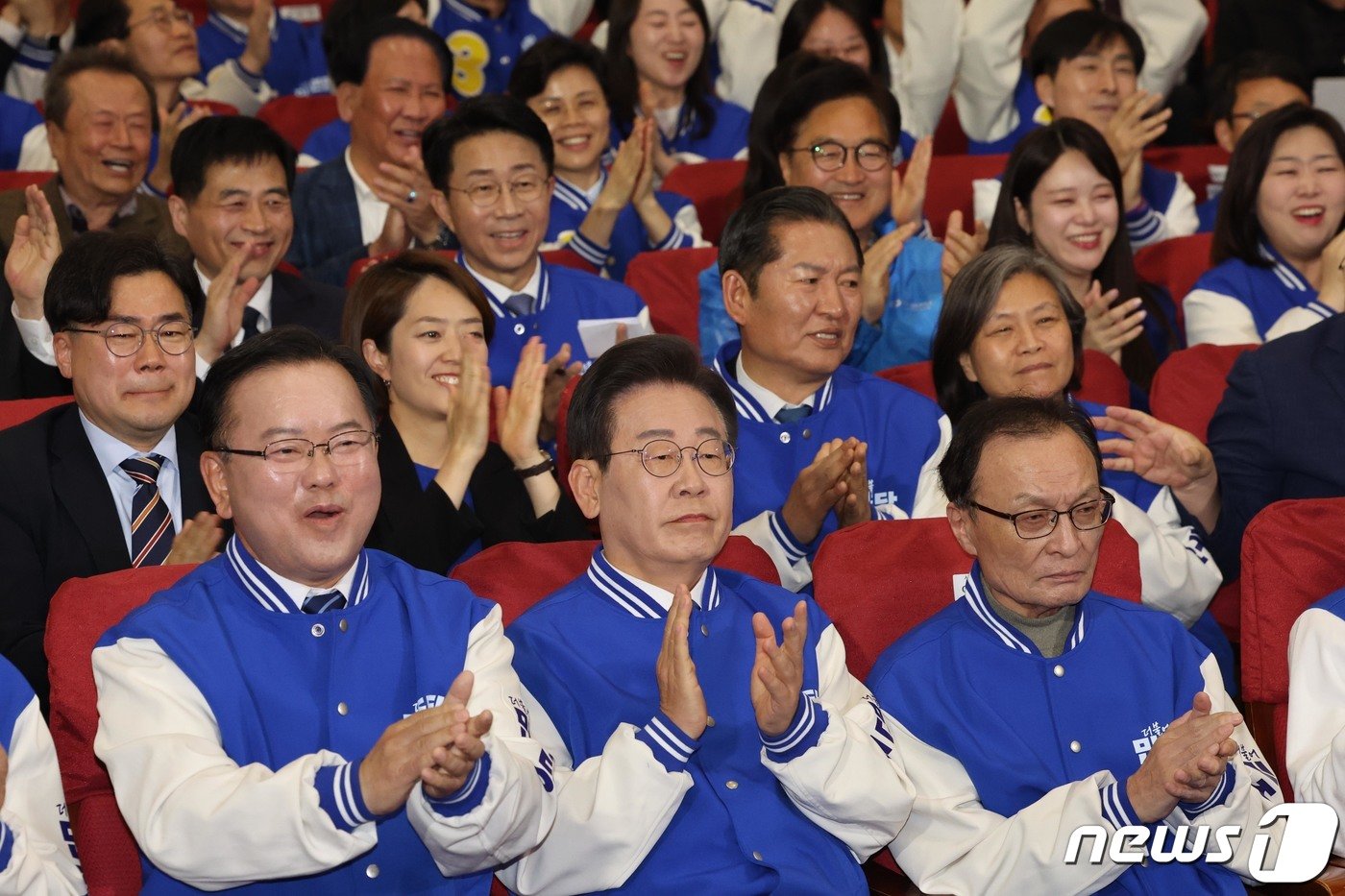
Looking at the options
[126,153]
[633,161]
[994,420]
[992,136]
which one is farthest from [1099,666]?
[992,136]

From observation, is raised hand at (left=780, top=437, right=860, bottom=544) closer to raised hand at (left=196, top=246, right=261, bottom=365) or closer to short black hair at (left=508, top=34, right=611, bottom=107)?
raised hand at (left=196, top=246, right=261, bottom=365)

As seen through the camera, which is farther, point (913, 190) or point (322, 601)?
point (913, 190)

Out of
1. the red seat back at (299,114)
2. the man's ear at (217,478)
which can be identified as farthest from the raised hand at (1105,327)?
the red seat back at (299,114)

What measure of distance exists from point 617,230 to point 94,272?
1965mm

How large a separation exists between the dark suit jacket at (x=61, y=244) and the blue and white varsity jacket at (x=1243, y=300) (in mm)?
2446

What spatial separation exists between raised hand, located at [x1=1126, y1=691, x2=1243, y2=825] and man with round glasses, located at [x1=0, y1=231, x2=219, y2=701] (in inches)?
61.0

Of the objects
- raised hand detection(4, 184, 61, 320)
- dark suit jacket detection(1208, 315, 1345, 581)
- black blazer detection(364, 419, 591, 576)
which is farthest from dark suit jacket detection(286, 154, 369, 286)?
dark suit jacket detection(1208, 315, 1345, 581)

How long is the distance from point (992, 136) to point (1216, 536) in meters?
2.82

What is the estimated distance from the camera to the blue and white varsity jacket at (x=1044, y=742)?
240 centimetres

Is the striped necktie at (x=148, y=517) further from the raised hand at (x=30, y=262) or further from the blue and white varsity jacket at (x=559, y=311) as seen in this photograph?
the blue and white varsity jacket at (x=559, y=311)

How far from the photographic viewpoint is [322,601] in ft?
7.98

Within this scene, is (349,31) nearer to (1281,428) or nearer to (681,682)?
(1281,428)

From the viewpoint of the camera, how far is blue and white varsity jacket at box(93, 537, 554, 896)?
2.15 m

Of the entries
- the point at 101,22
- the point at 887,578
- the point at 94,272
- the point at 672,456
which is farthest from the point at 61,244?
the point at 887,578
